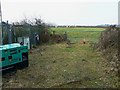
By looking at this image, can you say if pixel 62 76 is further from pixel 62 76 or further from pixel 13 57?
pixel 13 57

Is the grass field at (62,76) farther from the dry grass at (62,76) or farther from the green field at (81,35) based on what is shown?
the green field at (81,35)

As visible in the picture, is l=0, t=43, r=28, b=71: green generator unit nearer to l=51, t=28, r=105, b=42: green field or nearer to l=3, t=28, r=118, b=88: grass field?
l=3, t=28, r=118, b=88: grass field

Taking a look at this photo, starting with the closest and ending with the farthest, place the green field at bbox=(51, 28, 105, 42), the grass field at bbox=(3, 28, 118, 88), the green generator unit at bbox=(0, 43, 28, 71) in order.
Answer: the grass field at bbox=(3, 28, 118, 88)
the green generator unit at bbox=(0, 43, 28, 71)
the green field at bbox=(51, 28, 105, 42)

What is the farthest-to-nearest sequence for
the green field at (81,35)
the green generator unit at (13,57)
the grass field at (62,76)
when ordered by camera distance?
the green field at (81,35) → the green generator unit at (13,57) → the grass field at (62,76)

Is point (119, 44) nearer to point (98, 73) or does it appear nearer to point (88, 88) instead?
point (98, 73)

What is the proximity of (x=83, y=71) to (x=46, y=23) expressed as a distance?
14596 mm

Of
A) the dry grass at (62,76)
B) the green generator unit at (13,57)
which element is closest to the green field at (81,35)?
the dry grass at (62,76)

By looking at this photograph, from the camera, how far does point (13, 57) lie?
32.2 ft

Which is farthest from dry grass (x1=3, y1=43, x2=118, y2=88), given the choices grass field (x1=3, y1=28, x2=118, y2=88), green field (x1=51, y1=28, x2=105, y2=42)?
green field (x1=51, y1=28, x2=105, y2=42)

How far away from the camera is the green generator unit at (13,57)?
9.32 meters

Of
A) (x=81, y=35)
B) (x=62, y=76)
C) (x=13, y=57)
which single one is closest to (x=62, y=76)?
(x=62, y=76)

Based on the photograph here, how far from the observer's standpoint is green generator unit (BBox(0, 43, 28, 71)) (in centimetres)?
932

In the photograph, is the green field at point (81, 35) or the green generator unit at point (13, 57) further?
the green field at point (81, 35)

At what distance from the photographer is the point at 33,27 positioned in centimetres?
2067
